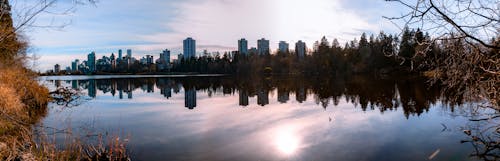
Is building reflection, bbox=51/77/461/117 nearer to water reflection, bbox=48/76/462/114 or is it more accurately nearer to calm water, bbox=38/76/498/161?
water reflection, bbox=48/76/462/114

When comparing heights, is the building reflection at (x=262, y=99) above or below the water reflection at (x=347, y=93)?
below

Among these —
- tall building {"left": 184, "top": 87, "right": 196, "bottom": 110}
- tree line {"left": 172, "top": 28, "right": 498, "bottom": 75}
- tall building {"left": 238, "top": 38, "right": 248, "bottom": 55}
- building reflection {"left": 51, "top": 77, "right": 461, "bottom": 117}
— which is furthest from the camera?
tall building {"left": 238, "top": 38, "right": 248, "bottom": 55}

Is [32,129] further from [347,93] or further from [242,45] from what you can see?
[242,45]

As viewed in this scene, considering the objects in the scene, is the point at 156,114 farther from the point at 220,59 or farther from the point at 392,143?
the point at 220,59

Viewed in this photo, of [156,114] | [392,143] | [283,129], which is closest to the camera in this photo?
[392,143]

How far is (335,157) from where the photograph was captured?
7789 millimetres

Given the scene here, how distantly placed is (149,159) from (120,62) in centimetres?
16127

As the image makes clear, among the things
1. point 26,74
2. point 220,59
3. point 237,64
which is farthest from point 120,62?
point 26,74

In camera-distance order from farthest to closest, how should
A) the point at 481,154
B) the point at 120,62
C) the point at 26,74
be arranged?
the point at 120,62, the point at 26,74, the point at 481,154

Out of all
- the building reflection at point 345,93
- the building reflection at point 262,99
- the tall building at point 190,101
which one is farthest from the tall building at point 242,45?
the building reflection at point 262,99

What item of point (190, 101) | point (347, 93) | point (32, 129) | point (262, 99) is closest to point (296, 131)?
point (32, 129)

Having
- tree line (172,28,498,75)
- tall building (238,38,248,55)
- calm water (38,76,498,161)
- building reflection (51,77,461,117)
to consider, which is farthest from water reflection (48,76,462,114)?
tall building (238,38,248,55)

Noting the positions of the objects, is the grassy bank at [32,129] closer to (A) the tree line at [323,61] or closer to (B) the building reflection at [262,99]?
(B) the building reflection at [262,99]

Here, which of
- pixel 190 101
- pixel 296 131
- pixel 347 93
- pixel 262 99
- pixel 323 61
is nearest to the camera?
pixel 296 131
